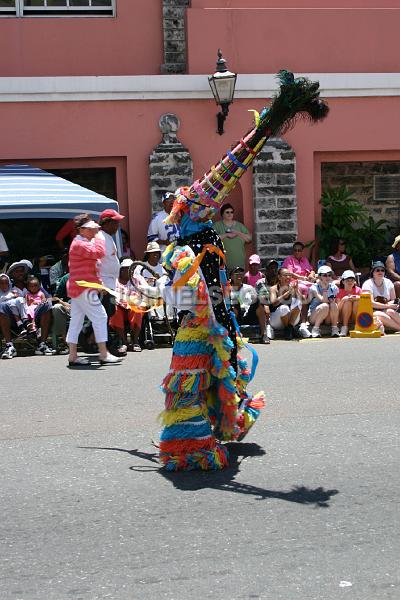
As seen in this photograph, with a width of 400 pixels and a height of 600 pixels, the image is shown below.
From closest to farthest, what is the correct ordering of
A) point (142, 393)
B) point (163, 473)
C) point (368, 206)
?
point (163, 473) → point (142, 393) → point (368, 206)

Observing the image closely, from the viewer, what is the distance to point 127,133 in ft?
46.1

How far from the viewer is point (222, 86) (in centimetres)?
1353

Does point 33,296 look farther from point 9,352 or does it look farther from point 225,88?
point 225,88

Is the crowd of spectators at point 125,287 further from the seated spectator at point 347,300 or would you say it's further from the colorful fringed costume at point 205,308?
the colorful fringed costume at point 205,308

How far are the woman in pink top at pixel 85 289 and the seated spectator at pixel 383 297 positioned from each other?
4.03 m

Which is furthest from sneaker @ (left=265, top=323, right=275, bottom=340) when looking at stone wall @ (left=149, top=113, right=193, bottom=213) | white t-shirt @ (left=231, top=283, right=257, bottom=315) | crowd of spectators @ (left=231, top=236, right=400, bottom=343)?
stone wall @ (left=149, top=113, right=193, bottom=213)

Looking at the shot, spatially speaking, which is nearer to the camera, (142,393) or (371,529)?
(371,529)

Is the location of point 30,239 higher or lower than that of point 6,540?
higher

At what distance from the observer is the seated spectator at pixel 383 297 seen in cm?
1267

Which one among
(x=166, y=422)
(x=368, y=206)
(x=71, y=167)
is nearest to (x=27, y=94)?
(x=71, y=167)

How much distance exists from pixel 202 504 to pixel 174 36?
1061 centimetres

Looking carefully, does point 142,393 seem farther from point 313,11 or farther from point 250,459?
point 313,11

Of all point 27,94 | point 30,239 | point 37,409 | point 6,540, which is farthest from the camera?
point 30,239

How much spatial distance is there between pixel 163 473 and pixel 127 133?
9.15m
